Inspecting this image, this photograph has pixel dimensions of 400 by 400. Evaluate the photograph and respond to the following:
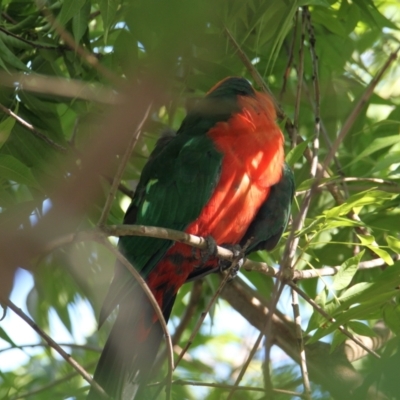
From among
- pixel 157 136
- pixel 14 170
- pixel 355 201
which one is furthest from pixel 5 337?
pixel 355 201

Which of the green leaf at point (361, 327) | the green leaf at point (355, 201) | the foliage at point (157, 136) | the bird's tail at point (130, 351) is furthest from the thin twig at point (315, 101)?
the bird's tail at point (130, 351)

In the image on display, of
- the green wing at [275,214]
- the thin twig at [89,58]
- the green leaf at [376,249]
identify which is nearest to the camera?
the thin twig at [89,58]

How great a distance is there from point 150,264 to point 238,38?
1.01 meters

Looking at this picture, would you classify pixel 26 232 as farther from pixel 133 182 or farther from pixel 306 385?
pixel 133 182

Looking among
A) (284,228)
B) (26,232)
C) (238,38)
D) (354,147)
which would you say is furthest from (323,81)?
(26,232)

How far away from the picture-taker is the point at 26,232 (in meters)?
0.71

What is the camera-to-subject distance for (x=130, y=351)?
2555 mm

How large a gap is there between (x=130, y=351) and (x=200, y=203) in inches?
25.3

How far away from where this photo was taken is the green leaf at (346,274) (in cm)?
204

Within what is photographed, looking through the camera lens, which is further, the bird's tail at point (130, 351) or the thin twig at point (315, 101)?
the thin twig at point (315, 101)

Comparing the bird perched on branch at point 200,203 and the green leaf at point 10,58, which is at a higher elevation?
the green leaf at point 10,58

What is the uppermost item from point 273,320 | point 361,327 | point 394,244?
point 394,244

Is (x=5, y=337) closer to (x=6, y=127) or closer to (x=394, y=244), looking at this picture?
(x=6, y=127)

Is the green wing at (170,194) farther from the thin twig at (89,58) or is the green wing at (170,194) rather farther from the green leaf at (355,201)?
the thin twig at (89,58)
